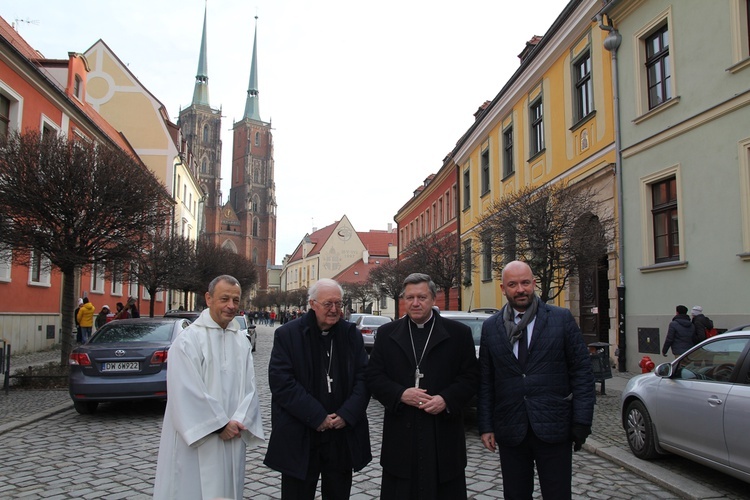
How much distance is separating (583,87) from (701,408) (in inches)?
534

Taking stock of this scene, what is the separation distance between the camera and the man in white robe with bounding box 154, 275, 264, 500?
330cm

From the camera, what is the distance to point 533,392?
344 cm

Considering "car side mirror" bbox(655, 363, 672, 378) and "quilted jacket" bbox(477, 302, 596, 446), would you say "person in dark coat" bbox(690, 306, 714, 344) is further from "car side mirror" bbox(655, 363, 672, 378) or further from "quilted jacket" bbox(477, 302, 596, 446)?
"quilted jacket" bbox(477, 302, 596, 446)

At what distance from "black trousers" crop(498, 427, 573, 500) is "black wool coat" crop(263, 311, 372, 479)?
88 cm

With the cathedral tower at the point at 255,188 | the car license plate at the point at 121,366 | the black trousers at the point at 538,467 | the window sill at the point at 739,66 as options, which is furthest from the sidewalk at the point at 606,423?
the cathedral tower at the point at 255,188

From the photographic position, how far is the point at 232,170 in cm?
11975

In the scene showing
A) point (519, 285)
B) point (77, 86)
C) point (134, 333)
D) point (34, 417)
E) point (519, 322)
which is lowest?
point (34, 417)

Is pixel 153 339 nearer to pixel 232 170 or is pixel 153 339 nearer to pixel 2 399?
pixel 2 399

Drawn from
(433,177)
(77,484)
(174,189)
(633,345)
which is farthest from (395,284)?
(77,484)

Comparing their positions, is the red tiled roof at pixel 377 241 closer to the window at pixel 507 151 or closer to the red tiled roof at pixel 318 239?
the red tiled roof at pixel 318 239

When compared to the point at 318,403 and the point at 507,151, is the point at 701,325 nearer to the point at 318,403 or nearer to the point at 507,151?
the point at 318,403

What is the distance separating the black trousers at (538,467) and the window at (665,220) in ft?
34.9

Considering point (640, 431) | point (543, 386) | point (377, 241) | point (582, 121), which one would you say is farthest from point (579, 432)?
point (377, 241)

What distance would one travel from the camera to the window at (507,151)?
23.0 metres
